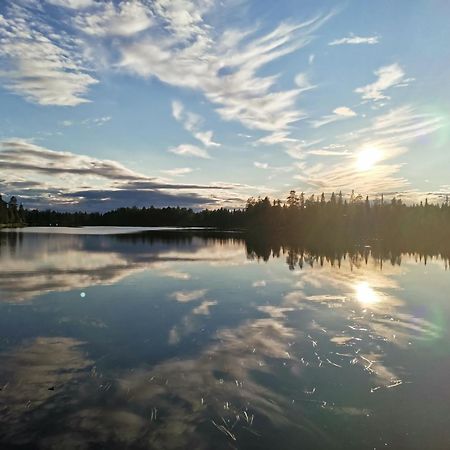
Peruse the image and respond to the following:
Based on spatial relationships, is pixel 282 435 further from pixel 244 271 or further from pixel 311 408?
pixel 244 271

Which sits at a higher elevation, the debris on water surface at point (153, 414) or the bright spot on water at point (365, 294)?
the debris on water surface at point (153, 414)

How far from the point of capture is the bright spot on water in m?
25.2

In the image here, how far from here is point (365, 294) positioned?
90.9 ft

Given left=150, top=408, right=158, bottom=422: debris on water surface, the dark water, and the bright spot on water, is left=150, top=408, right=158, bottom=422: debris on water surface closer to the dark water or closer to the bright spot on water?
the dark water

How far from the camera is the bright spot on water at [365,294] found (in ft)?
82.7

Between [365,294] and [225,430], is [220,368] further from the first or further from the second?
[365,294]

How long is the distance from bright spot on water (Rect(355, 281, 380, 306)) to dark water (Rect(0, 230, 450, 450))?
138mm

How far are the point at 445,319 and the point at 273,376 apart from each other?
12.9 m

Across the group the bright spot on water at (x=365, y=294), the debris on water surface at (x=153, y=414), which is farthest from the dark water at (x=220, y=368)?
the bright spot on water at (x=365, y=294)

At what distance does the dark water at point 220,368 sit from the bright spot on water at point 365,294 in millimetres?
138

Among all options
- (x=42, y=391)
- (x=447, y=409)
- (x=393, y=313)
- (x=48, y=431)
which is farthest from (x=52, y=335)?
(x=393, y=313)

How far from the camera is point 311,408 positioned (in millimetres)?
10555

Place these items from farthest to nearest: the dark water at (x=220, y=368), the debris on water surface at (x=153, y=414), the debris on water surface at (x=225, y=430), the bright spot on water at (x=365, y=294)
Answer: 1. the bright spot on water at (x=365, y=294)
2. the debris on water surface at (x=153, y=414)
3. the dark water at (x=220, y=368)
4. the debris on water surface at (x=225, y=430)

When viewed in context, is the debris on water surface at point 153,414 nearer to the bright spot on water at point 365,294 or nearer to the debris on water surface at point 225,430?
the debris on water surface at point 225,430
